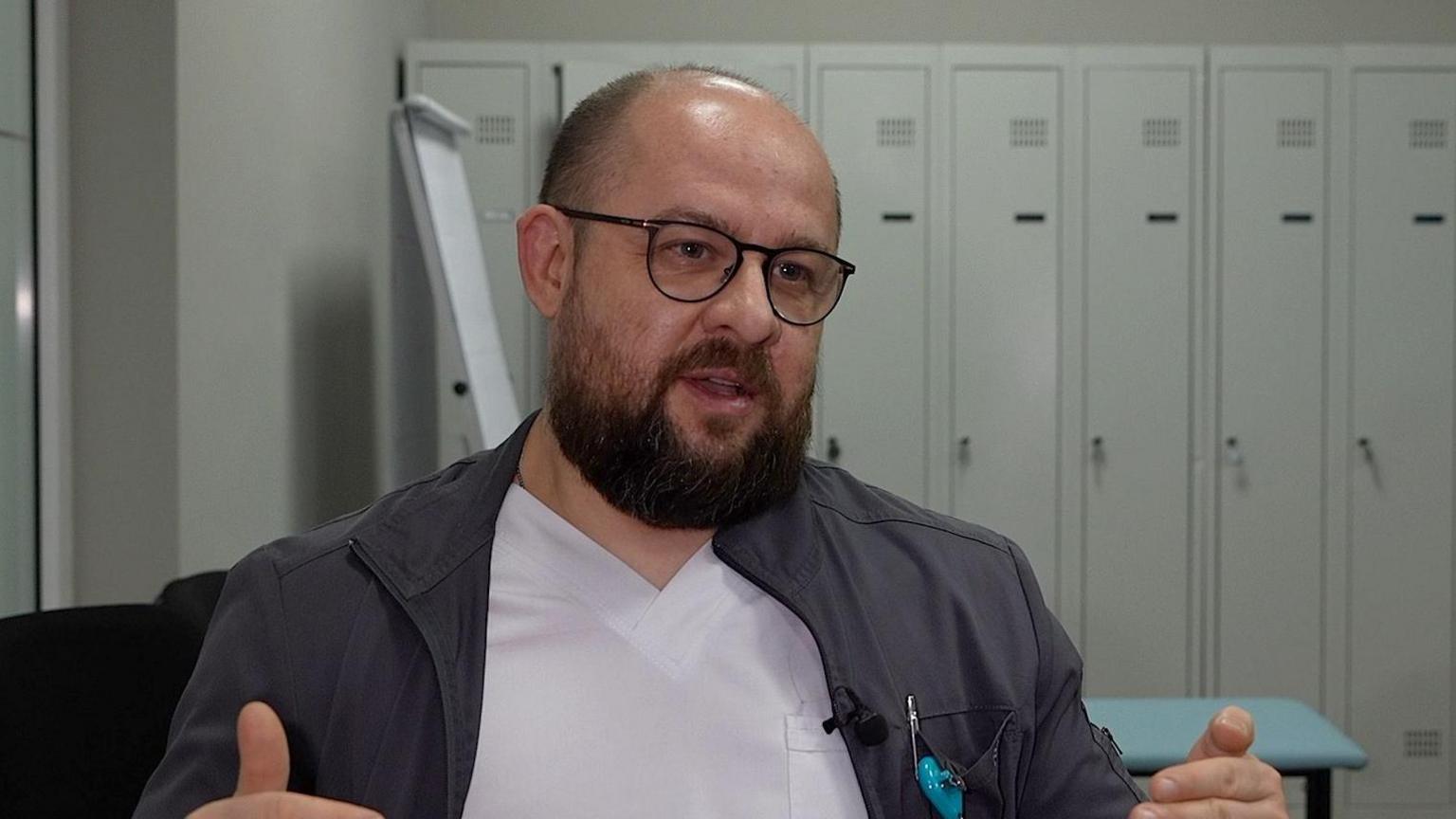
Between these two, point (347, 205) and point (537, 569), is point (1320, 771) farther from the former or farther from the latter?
point (347, 205)

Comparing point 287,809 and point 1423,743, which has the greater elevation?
point 287,809

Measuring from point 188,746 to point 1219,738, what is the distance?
80cm

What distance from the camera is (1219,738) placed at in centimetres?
107

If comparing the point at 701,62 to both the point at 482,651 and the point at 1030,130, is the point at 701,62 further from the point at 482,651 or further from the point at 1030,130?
the point at 482,651

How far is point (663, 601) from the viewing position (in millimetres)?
1274

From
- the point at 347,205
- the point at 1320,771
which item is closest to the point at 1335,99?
the point at 1320,771

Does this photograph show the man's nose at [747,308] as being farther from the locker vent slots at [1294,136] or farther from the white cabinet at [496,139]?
the locker vent slots at [1294,136]

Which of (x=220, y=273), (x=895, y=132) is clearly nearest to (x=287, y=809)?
(x=220, y=273)

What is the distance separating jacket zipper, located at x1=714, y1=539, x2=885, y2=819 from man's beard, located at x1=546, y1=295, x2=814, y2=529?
0.05 m

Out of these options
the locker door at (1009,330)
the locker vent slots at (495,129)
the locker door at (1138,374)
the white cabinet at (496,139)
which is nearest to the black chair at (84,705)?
the white cabinet at (496,139)

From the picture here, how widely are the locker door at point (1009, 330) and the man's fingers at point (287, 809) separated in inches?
150

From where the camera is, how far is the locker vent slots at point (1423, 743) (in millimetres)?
4609

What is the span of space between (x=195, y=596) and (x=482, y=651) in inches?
37.1

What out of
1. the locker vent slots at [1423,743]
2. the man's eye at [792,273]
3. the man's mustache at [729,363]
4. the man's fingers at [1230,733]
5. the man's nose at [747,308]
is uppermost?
the man's eye at [792,273]
